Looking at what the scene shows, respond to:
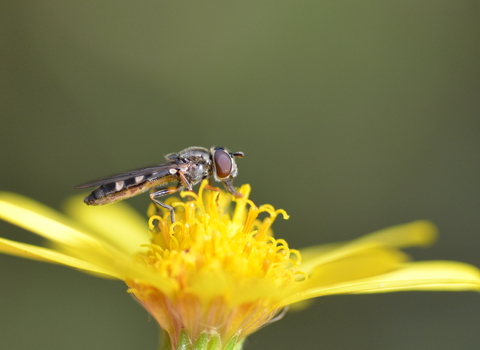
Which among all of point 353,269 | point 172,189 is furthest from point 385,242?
point 172,189

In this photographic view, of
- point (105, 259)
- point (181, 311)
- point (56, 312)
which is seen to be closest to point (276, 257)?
point (181, 311)

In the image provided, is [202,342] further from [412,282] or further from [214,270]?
[412,282]

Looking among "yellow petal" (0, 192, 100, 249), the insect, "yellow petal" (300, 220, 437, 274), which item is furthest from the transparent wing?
"yellow petal" (300, 220, 437, 274)

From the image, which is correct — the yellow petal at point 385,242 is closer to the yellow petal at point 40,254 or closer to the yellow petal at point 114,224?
the yellow petal at point 114,224

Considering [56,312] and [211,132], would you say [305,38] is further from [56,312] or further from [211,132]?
[56,312]

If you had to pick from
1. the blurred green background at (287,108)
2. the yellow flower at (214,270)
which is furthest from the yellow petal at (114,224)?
the blurred green background at (287,108)
